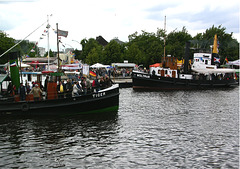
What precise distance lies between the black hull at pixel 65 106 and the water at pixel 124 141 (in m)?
0.70

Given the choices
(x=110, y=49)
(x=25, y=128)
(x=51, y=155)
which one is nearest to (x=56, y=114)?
(x=25, y=128)

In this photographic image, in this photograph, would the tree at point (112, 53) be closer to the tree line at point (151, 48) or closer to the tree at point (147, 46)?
the tree line at point (151, 48)

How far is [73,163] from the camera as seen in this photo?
1040cm

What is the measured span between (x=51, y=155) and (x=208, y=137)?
793cm

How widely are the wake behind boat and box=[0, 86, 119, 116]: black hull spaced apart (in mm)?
20145

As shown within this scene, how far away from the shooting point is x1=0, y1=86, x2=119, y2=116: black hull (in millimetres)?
17859

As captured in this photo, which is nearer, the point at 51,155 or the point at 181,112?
the point at 51,155

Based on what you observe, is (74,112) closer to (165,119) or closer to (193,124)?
(165,119)

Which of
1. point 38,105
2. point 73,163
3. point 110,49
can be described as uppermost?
point 110,49

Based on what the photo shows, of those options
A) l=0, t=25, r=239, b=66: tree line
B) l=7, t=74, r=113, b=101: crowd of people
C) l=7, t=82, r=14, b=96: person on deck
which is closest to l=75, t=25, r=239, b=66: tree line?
l=0, t=25, r=239, b=66: tree line

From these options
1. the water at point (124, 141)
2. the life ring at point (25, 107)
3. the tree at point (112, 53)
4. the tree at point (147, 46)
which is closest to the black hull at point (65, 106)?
the life ring at point (25, 107)

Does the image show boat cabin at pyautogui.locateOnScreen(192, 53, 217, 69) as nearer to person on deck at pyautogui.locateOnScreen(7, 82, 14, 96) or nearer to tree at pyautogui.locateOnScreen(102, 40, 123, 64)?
tree at pyautogui.locateOnScreen(102, 40, 123, 64)

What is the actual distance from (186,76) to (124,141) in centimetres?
3084

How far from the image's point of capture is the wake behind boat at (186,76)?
1538 inches
